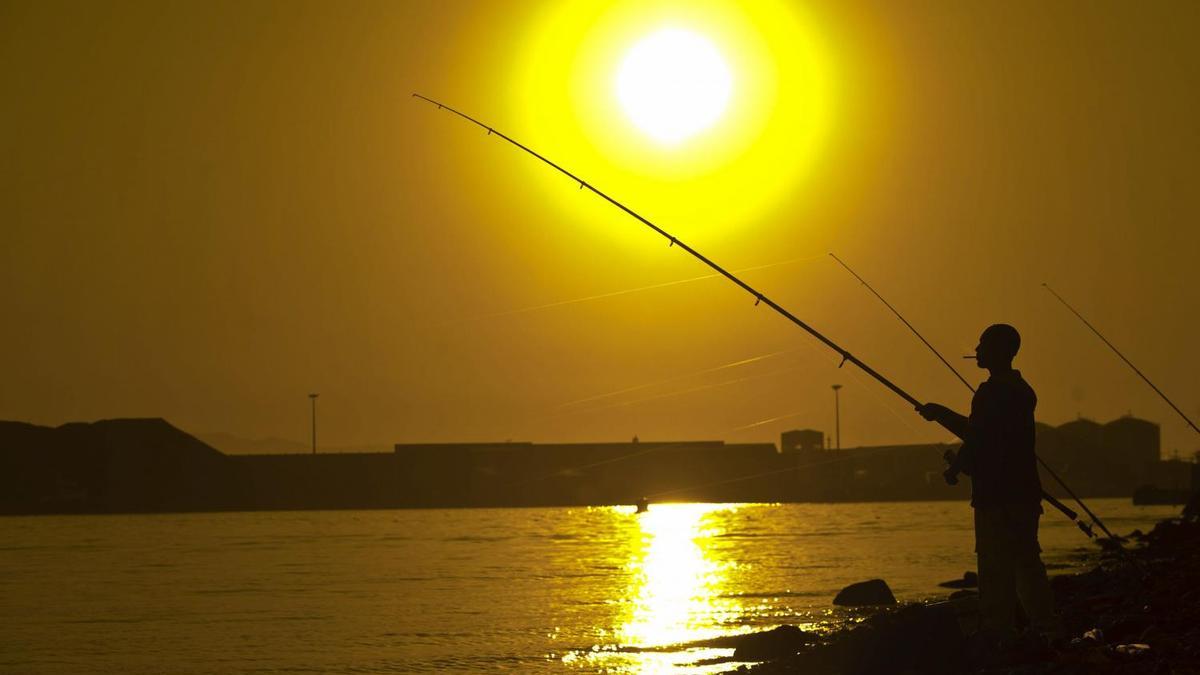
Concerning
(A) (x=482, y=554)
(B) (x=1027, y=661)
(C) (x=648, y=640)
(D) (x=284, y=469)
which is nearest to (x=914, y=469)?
(D) (x=284, y=469)

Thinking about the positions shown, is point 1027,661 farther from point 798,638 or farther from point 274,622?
point 274,622

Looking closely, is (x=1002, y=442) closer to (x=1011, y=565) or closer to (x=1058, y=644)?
(x=1011, y=565)

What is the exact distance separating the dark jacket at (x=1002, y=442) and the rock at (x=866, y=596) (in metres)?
22.7

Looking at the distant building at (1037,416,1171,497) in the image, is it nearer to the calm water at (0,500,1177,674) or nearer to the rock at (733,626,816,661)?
the calm water at (0,500,1177,674)

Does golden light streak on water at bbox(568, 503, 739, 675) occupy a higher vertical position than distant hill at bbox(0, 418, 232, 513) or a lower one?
lower

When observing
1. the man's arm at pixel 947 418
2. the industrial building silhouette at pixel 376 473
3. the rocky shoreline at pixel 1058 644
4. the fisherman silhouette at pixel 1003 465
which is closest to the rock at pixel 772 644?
the rocky shoreline at pixel 1058 644

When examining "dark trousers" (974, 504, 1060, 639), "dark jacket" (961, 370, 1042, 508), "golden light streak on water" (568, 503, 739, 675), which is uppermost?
"dark jacket" (961, 370, 1042, 508)

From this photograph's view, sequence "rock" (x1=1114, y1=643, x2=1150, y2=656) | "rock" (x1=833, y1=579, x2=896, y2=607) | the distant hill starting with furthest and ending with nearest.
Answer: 1. the distant hill
2. "rock" (x1=833, y1=579, x2=896, y2=607)
3. "rock" (x1=1114, y1=643, x2=1150, y2=656)

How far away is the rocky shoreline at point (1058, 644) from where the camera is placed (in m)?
10.7

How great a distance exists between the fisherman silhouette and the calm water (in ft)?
38.1

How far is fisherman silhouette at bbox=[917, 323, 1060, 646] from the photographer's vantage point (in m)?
9.52

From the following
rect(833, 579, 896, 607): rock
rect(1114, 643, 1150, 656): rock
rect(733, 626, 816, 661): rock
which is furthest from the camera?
rect(833, 579, 896, 607): rock

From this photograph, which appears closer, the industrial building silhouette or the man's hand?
the man's hand

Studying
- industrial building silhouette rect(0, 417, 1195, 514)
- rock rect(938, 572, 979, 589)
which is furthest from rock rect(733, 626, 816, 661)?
industrial building silhouette rect(0, 417, 1195, 514)
